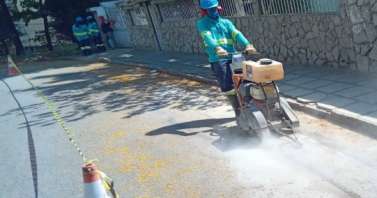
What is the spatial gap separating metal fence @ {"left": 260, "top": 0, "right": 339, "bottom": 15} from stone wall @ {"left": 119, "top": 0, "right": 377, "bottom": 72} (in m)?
0.14

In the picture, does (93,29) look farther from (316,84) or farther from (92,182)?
(92,182)

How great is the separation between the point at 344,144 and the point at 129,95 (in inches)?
231

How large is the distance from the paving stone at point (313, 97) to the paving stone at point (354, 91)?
9.2 inches

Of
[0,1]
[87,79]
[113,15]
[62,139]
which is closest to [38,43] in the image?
[0,1]

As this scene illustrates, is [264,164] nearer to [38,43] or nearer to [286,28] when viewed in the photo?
[286,28]

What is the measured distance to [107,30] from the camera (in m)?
22.0

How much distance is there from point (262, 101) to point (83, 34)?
16.9 meters

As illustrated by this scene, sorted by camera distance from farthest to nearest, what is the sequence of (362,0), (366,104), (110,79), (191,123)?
(110,79) → (362,0) → (191,123) → (366,104)

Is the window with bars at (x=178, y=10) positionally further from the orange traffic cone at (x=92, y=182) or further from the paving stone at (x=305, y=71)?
the orange traffic cone at (x=92, y=182)

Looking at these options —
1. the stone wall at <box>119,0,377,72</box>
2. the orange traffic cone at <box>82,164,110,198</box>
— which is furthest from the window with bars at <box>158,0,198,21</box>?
the orange traffic cone at <box>82,164,110,198</box>

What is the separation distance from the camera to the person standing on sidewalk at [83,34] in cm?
2136

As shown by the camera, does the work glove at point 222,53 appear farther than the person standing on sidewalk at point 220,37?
No

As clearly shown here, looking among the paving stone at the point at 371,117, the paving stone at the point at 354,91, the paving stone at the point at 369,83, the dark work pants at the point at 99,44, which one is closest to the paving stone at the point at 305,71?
the paving stone at the point at 369,83

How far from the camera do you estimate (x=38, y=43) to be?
33562mm
